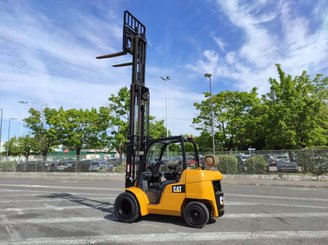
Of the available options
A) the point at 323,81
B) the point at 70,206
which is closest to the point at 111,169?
the point at 70,206

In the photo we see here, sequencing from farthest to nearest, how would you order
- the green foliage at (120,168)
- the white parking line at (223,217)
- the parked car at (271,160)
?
the green foliage at (120,168), the parked car at (271,160), the white parking line at (223,217)

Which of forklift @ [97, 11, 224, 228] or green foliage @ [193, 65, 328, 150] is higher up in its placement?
green foliage @ [193, 65, 328, 150]

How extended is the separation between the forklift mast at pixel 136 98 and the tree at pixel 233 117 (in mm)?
24833

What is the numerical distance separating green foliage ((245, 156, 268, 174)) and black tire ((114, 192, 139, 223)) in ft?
57.1

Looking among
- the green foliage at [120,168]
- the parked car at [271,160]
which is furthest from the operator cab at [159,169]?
the green foliage at [120,168]

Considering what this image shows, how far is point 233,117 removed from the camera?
33.5m

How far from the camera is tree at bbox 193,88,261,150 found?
32.5m

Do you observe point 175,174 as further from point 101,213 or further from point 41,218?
point 41,218

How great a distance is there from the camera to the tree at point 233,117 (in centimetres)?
3253

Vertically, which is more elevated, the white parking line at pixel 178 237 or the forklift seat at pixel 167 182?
the forklift seat at pixel 167 182

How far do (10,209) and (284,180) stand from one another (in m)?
18.3

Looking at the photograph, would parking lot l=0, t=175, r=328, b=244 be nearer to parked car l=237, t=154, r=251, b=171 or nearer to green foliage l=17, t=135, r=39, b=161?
parked car l=237, t=154, r=251, b=171

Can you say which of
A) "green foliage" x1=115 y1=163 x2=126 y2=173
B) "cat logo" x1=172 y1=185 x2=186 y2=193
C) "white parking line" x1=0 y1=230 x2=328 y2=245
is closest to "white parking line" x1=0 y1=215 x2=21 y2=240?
"white parking line" x1=0 y1=230 x2=328 y2=245

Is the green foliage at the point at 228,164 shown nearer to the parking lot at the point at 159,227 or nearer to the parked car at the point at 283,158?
the parked car at the point at 283,158
